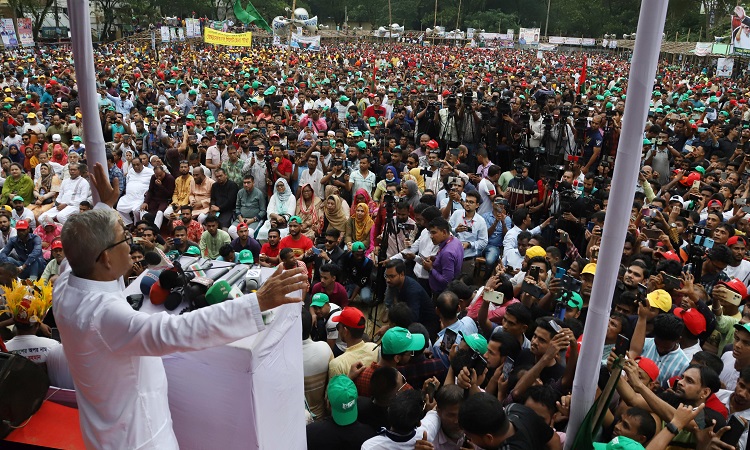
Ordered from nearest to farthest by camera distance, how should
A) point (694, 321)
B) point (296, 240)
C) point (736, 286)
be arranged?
point (694, 321)
point (736, 286)
point (296, 240)

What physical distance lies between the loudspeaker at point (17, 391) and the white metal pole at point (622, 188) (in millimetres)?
2540

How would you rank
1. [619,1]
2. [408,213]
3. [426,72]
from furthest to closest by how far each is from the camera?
[619,1] → [426,72] → [408,213]

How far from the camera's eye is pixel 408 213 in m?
6.46

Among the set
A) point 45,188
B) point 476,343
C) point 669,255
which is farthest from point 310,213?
point 45,188

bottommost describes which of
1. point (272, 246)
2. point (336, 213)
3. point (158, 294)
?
point (272, 246)

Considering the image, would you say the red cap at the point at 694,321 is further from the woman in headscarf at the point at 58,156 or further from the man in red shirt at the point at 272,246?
the woman in headscarf at the point at 58,156

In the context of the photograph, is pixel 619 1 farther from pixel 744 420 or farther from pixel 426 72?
pixel 744 420

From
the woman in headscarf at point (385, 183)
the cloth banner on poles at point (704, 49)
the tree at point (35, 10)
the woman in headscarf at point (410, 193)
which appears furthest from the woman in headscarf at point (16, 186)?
the cloth banner on poles at point (704, 49)

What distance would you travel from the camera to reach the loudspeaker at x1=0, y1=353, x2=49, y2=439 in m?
2.85

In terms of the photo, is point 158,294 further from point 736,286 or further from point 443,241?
point 736,286

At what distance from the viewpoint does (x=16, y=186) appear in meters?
8.75

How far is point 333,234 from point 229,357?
443 cm

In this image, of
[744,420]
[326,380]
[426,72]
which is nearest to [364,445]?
[326,380]

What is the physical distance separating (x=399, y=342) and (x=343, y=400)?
0.65 metres
